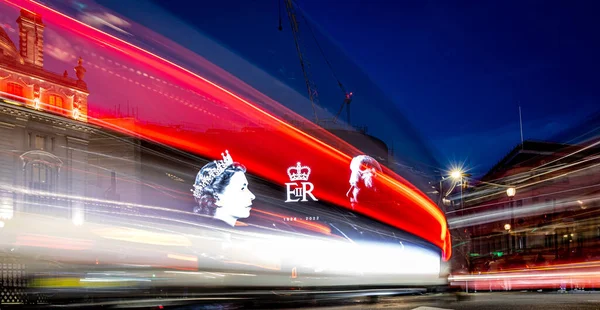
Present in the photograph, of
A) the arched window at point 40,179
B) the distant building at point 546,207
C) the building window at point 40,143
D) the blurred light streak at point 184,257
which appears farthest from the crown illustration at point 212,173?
the building window at point 40,143

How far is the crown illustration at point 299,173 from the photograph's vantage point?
94.8ft

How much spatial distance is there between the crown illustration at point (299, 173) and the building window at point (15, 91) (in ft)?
86.0

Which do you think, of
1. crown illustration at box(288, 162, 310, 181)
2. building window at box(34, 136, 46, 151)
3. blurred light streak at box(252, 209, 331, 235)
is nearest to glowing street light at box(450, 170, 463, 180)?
crown illustration at box(288, 162, 310, 181)

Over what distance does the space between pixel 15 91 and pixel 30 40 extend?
200 inches

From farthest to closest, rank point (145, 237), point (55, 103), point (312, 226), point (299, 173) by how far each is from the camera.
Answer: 1. point (55, 103)
2. point (299, 173)
3. point (312, 226)
4. point (145, 237)

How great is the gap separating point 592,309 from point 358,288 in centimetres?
1349

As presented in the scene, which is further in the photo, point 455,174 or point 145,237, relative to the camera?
point 455,174

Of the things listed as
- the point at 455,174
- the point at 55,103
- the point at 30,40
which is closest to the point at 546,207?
the point at 455,174

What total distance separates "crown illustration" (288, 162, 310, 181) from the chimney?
2713 centimetres

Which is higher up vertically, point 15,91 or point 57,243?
point 15,91

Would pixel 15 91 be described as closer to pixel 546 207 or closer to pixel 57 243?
pixel 57 243

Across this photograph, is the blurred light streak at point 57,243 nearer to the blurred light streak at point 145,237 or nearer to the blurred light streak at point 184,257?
the blurred light streak at point 145,237

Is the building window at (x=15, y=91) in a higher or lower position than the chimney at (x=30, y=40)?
lower

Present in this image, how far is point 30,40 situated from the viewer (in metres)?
45.1
